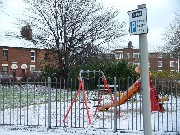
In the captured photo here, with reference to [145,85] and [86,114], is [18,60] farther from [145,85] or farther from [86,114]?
[145,85]

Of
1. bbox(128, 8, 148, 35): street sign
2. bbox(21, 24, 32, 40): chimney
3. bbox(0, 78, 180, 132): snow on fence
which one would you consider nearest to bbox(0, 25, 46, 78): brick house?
bbox(21, 24, 32, 40): chimney

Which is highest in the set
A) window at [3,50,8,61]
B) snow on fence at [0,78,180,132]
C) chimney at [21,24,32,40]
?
chimney at [21,24,32,40]

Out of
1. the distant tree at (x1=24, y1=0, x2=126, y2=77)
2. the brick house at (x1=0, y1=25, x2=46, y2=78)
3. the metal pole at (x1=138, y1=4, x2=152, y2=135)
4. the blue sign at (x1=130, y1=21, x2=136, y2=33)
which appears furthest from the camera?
the brick house at (x1=0, y1=25, x2=46, y2=78)

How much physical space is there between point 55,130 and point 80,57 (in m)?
21.6

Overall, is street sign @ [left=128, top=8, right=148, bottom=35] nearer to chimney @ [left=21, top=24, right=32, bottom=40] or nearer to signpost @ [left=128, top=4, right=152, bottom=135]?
signpost @ [left=128, top=4, right=152, bottom=135]

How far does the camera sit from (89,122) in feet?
36.3

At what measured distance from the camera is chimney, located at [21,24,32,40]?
102 feet

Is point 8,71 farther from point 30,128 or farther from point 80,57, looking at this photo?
point 30,128

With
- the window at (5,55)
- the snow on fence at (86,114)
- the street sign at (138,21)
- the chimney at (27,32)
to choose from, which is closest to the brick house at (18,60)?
the window at (5,55)

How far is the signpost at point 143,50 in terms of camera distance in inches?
215

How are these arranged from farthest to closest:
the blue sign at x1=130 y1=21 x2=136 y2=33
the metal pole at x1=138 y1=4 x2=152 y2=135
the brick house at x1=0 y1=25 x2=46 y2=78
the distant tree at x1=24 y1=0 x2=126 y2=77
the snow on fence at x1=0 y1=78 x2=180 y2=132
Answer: the brick house at x1=0 y1=25 x2=46 y2=78, the distant tree at x1=24 y1=0 x2=126 y2=77, the snow on fence at x1=0 y1=78 x2=180 y2=132, the blue sign at x1=130 y1=21 x2=136 y2=33, the metal pole at x1=138 y1=4 x2=152 y2=135

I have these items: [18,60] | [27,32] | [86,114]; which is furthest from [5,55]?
[86,114]

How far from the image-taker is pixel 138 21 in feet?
18.2

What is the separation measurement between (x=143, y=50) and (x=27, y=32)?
1040 inches
